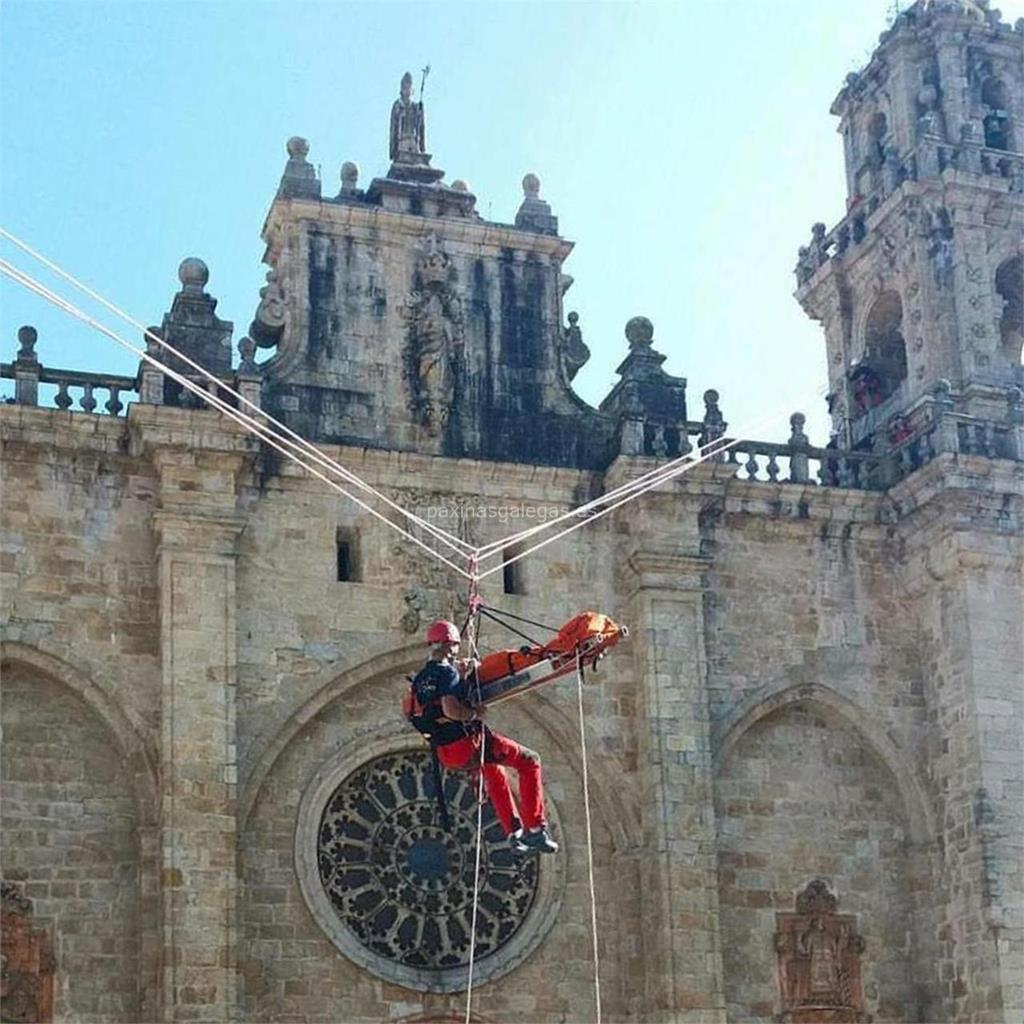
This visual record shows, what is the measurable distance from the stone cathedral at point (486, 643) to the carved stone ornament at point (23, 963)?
5 centimetres

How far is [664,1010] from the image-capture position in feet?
71.6

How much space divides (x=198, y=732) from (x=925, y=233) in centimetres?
1073

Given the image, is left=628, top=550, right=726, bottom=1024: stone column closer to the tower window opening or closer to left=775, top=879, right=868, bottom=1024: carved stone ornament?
left=775, top=879, right=868, bottom=1024: carved stone ornament

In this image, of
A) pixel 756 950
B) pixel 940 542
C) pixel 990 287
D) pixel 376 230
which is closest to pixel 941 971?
pixel 756 950

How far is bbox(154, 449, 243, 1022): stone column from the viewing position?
2031 centimetres

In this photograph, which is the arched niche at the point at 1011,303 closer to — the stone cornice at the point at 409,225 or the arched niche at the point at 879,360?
the arched niche at the point at 879,360

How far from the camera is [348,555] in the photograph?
2300cm

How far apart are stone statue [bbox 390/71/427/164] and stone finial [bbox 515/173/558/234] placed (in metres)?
1.23

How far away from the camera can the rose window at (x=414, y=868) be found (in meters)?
22.0

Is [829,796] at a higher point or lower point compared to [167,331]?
lower

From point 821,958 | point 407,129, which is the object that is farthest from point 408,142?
point 821,958

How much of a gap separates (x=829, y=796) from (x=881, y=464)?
12.9ft

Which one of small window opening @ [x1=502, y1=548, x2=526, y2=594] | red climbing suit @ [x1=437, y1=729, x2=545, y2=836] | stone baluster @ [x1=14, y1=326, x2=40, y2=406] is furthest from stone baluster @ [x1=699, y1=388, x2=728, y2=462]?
red climbing suit @ [x1=437, y1=729, x2=545, y2=836]

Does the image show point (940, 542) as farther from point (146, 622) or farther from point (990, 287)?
point (146, 622)
